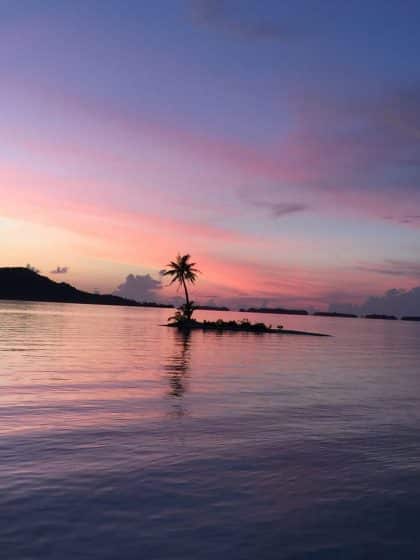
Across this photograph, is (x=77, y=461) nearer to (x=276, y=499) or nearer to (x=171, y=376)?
(x=276, y=499)

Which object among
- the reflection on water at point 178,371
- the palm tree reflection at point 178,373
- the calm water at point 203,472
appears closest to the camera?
the calm water at point 203,472

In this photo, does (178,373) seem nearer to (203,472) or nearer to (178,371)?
(178,371)

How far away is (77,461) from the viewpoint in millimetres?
12625

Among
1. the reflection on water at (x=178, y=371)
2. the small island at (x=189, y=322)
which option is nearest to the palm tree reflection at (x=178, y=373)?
the reflection on water at (x=178, y=371)

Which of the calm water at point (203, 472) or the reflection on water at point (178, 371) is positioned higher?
the calm water at point (203, 472)

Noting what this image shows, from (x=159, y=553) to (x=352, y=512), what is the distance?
4266 mm

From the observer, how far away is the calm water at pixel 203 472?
852 cm

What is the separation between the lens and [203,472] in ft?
40.0

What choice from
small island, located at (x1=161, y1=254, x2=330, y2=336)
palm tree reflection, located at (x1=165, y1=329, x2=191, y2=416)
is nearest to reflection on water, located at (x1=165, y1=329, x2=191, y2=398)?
palm tree reflection, located at (x1=165, y1=329, x2=191, y2=416)

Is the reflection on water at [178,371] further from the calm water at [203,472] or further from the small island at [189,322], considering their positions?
the small island at [189,322]

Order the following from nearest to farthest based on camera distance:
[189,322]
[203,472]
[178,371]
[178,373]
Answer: [203,472], [178,373], [178,371], [189,322]

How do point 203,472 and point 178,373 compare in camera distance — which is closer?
point 203,472

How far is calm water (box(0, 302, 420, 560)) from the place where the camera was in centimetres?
852

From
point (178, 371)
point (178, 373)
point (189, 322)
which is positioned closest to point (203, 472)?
point (178, 373)
